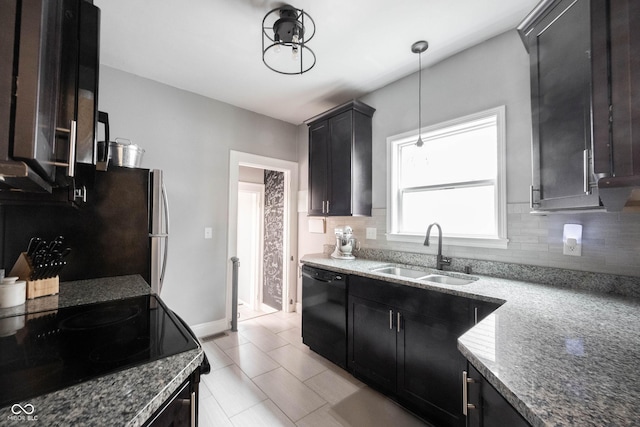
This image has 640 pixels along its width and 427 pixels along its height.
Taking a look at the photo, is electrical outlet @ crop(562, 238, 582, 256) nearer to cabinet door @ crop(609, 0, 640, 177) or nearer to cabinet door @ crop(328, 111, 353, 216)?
cabinet door @ crop(609, 0, 640, 177)

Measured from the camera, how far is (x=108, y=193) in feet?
6.43

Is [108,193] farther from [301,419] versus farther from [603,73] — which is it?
[603,73]

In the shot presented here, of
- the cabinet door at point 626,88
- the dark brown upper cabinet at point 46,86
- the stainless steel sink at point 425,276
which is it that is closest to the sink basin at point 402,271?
the stainless steel sink at point 425,276

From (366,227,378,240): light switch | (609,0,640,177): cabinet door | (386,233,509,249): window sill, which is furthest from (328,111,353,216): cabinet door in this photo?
(609,0,640,177): cabinet door

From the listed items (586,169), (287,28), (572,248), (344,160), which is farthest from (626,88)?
(344,160)

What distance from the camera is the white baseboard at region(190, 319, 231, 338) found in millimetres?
2979

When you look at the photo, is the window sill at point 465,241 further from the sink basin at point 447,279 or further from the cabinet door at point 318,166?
the cabinet door at point 318,166

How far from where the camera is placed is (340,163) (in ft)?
9.46

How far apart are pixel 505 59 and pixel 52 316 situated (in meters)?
3.09

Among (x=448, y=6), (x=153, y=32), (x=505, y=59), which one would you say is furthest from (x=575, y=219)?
(x=153, y=32)

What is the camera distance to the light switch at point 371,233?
288cm

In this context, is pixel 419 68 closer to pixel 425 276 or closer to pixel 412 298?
pixel 425 276

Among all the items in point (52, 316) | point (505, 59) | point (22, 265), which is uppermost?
point (505, 59)

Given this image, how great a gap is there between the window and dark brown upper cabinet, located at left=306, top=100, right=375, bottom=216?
0.28 m
